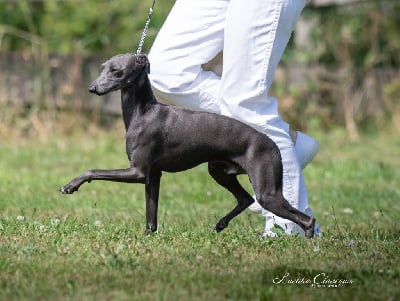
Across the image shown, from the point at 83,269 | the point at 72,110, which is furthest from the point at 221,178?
the point at 72,110

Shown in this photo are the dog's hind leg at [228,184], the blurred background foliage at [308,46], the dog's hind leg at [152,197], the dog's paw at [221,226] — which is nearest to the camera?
the dog's hind leg at [152,197]

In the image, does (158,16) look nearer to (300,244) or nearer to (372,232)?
(372,232)

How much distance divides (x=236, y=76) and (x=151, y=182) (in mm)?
725

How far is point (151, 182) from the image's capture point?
5125 mm

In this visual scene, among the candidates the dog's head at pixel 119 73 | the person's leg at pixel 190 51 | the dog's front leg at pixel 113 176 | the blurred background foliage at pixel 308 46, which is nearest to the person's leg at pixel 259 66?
the person's leg at pixel 190 51

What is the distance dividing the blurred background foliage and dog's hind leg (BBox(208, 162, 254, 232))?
5.80m

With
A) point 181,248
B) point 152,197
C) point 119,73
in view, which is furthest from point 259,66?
point 181,248

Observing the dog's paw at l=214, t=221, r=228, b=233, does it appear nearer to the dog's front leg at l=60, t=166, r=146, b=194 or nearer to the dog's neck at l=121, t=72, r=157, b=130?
the dog's front leg at l=60, t=166, r=146, b=194

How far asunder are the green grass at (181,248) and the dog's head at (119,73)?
784 millimetres

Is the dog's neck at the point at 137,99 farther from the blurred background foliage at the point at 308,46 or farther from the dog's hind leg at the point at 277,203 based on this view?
the blurred background foliage at the point at 308,46

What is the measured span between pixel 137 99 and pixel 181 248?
806 mm

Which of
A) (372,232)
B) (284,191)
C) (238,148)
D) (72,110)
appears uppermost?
(238,148)

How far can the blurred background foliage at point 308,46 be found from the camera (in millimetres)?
11586

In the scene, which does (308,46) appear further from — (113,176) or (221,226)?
(113,176)
